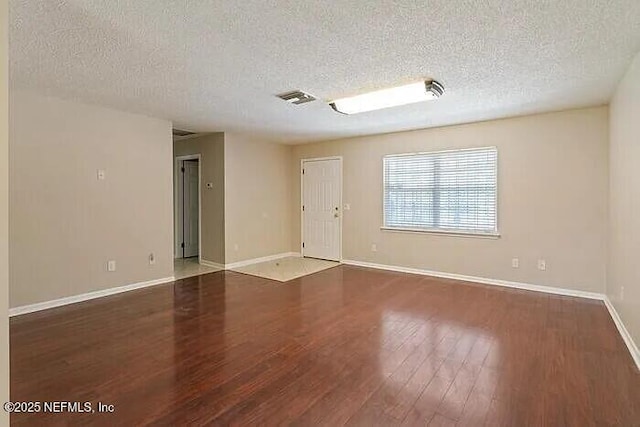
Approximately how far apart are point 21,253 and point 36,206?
504mm

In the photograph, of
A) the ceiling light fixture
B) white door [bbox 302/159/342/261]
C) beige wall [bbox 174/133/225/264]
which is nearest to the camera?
the ceiling light fixture

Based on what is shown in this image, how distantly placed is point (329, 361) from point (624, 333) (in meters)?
2.60

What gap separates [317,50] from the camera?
260cm

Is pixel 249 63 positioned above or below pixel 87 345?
above

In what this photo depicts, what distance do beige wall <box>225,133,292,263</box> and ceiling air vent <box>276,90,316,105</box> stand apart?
7.97ft

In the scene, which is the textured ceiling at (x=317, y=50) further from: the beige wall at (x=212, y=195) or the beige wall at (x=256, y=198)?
the beige wall at (x=256, y=198)

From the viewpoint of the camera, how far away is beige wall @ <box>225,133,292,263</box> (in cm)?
602

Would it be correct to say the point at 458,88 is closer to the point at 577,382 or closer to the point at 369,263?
the point at 577,382

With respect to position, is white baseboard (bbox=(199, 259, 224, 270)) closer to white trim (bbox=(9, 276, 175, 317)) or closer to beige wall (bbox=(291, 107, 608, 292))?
white trim (bbox=(9, 276, 175, 317))

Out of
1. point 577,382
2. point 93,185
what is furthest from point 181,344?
point 577,382

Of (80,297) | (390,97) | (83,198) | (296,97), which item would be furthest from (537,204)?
(80,297)

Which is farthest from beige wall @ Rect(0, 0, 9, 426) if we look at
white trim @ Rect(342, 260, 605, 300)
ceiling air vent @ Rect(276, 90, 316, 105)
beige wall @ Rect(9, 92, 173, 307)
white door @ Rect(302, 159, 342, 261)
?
white door @ Rect(302, 159, 342, 261)

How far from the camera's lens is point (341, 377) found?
2.35 meters

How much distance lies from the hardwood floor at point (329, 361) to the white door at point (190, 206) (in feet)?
9.76
